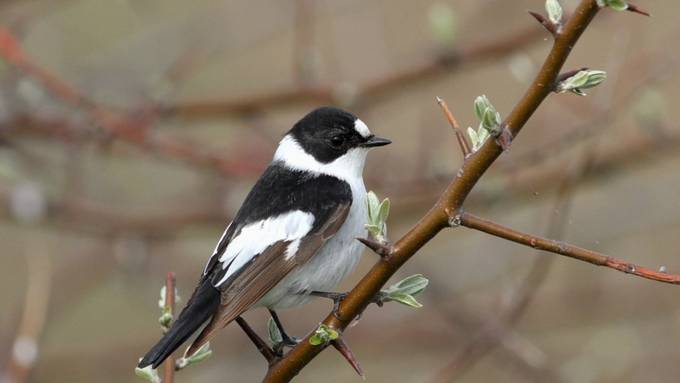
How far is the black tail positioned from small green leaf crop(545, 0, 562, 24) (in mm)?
1362

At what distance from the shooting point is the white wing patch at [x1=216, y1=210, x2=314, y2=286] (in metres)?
3.43

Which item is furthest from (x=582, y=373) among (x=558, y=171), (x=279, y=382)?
(x=279, y=382)

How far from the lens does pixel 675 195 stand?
17.5 ft

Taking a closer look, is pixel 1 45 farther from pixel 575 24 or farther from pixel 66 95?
pixel 575 24

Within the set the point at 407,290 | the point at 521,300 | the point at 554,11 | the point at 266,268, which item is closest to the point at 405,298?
the point at 407,290

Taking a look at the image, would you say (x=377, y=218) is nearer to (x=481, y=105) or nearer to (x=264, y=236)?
(x=481, y=105)

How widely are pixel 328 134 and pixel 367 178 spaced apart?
45.5 inches

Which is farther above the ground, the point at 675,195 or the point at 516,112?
the point at 516,112

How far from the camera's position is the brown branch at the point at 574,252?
1993 mm

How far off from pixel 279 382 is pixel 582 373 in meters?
2.49

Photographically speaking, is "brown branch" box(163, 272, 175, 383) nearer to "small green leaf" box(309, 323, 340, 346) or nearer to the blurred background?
"small green leaf" box(309, 323, 340, 346)

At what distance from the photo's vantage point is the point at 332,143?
407 cm

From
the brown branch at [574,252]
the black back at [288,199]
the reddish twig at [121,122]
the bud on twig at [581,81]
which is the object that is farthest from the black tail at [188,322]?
the reddish twig at [121,122]

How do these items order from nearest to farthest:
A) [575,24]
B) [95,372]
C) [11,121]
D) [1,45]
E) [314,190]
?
1. [575,24]
2. [314,190]
3. [1,45]
4. [11,121]
5. [95,372]
